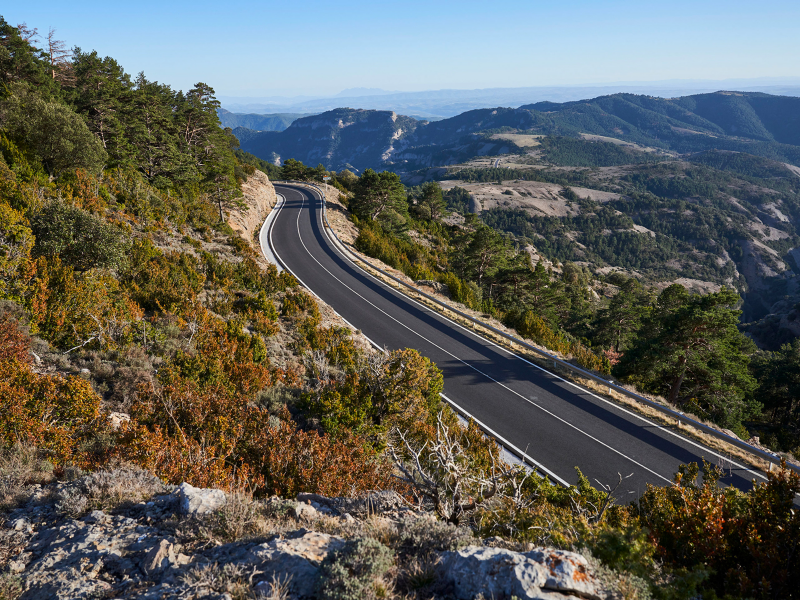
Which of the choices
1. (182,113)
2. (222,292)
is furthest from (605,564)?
(182,113)

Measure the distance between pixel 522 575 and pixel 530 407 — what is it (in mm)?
11932

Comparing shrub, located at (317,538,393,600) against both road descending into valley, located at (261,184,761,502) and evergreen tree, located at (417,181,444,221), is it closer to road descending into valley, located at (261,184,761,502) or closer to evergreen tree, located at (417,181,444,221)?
road descending into valley, located at (261,184,761,502)

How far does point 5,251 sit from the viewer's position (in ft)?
33.6

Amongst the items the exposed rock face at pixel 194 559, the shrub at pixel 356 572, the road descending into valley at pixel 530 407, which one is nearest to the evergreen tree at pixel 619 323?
the road descending into valley at pixel 530 407

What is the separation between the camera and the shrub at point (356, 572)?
120 inches

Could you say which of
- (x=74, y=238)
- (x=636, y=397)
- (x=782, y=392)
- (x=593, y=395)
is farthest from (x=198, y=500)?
(x=782, y=392)

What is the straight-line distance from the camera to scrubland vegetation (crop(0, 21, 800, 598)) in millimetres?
4434

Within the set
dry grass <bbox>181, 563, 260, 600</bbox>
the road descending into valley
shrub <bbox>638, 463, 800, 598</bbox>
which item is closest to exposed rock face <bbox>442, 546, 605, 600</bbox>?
dry grass <bbox>181, 563, 260, 600</bbox>

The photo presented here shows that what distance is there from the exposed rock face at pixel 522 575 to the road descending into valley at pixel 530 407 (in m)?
8.25

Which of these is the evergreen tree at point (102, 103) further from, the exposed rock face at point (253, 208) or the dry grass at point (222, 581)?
the dry grass at point (222, 581)

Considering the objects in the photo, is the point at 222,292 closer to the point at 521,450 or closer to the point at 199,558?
the point at 521,450

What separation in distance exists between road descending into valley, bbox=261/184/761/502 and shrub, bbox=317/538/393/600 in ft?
29.0

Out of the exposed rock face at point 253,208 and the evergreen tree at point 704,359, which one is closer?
the evergreen tree at point 704,359

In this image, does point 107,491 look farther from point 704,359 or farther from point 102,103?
point 102,103
